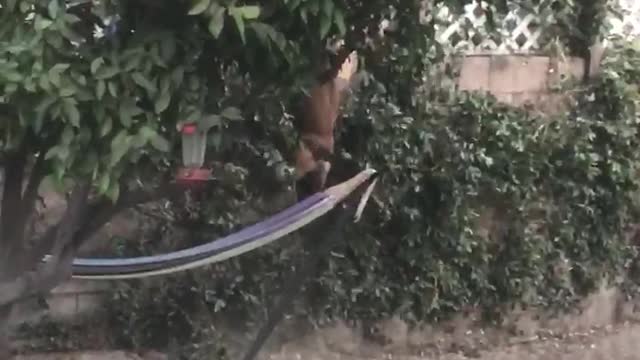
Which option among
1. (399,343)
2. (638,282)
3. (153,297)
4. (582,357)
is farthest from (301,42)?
(638,282)

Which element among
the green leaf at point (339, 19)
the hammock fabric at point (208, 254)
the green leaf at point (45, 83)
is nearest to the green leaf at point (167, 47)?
the green leaf at point (45, 83)

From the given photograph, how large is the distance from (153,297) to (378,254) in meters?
1.35

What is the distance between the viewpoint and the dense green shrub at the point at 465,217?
5.89 metres

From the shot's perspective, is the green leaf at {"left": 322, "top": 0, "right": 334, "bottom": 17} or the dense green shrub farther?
the dense green shrub

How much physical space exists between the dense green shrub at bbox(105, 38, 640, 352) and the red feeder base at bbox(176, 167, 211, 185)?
7.72 feet

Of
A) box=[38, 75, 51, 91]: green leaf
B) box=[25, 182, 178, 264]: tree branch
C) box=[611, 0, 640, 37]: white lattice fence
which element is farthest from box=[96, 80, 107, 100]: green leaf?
box=[611, 0, 640, 37]: white lattice fence

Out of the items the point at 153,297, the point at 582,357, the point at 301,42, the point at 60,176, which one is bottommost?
the point at 582,357

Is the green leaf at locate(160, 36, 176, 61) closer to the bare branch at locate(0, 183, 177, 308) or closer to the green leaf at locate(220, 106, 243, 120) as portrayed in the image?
the green leaf at locate(220, 106, 243, 120)

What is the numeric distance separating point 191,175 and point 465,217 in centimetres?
346

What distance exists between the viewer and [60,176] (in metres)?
2.85

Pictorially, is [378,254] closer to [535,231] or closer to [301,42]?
[535,231]

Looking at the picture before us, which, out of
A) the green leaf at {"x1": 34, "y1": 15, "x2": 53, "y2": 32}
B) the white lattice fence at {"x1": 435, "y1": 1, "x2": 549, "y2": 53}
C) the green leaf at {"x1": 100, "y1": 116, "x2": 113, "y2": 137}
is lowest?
the green leaf at {"x1": 100, "y1": 116, "x2": 113, "y2": 137}

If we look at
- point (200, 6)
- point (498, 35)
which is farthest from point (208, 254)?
point (498, 35)

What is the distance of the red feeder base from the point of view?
3.18 m
